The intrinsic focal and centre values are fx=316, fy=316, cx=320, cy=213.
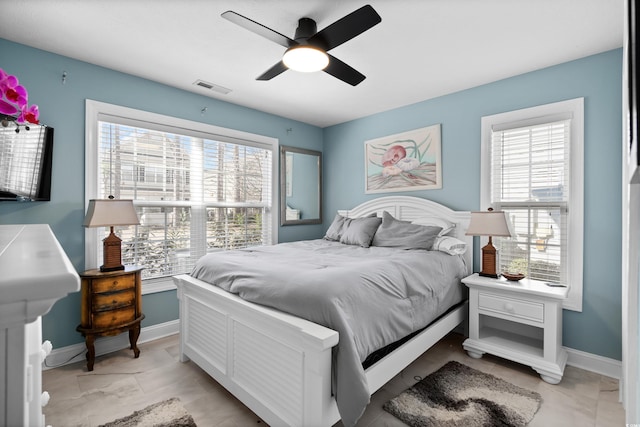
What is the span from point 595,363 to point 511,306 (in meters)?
0.83

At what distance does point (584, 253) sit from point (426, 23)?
2308mm

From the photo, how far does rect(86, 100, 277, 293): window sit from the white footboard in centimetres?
100

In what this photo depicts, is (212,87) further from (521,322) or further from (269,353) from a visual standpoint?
(521,322)

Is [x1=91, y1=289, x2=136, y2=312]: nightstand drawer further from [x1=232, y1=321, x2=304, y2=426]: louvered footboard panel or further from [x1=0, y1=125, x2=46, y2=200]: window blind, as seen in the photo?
[x1=232, y1=321, x2=304, y2=426]: louvered footboard panel

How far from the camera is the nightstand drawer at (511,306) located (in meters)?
2.50

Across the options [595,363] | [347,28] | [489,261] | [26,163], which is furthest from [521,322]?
[26,163]

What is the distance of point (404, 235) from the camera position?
327 centimetres

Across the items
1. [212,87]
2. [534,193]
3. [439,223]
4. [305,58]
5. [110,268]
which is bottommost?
[110,268]

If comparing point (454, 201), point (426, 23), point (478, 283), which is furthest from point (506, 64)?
point (478, 283)

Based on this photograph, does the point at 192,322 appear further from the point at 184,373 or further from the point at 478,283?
the point at 478,283

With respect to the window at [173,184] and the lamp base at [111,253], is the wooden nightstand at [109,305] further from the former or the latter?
the window at [173,184]

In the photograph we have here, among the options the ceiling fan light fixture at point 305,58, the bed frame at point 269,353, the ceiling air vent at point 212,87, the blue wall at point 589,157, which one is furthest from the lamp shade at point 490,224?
the ceiling air vent at point 212,87

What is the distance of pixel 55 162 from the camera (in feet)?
8.76

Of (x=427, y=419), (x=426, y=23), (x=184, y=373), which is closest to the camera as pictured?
(x=427, y=419)
